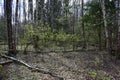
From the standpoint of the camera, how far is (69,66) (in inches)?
393

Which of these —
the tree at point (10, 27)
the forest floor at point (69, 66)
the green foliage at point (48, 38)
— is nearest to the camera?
the forest floor at point (69, 66)

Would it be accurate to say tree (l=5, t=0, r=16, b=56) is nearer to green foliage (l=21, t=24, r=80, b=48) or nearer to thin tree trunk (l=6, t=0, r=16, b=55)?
thin tree trunk (l=6, t=0, r=16, b=55)

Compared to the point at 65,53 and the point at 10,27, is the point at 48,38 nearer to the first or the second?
the point at 65,53

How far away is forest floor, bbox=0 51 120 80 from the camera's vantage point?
27.8ft

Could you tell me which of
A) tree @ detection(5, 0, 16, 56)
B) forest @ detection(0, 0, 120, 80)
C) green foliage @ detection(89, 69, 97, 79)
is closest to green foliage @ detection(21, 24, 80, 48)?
forest @ detection(0, 0, 120, 80)

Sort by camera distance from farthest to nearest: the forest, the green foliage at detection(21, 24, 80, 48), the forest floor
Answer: the green foliage at detection(21, 24, 80, 48)
the forest
the forest floor

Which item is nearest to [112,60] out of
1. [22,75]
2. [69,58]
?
[69,58]

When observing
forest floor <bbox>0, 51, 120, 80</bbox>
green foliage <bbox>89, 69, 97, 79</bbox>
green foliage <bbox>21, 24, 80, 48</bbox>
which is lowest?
green foliage <bbox>89, 69, 97, 79</bbox>

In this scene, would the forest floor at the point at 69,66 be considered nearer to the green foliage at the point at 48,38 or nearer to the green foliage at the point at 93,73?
the green foliage at the point at 93,73

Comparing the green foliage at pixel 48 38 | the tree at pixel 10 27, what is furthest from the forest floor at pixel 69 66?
the green foliage at pixel 48 38

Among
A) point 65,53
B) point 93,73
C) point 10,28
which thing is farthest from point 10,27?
point 93,73

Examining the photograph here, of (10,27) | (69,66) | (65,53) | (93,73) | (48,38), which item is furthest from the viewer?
(48,38)

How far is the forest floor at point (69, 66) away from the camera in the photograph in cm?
847

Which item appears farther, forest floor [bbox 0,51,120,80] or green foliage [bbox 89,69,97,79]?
green foliage [bbox 89,69,97,79]
